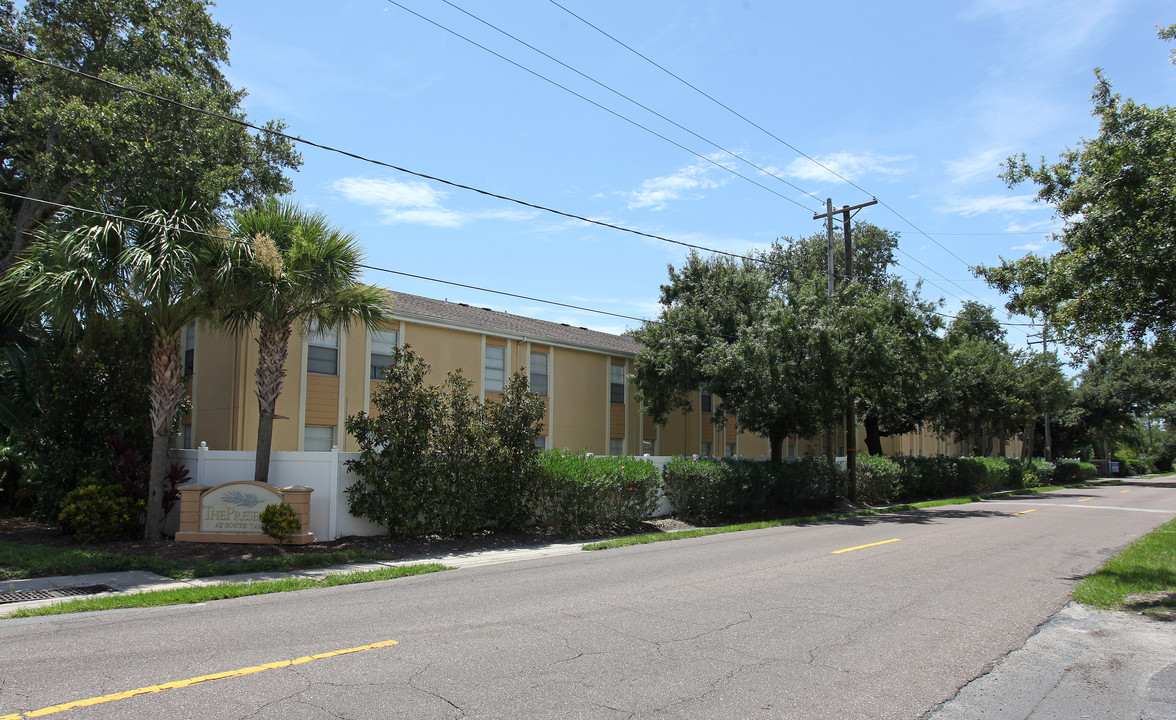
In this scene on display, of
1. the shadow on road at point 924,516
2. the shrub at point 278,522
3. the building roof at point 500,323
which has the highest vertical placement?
the building roof at point 500,323

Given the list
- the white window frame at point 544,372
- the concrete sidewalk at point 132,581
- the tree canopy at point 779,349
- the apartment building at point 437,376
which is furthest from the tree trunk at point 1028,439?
the concrete sidewalk at point 132,581

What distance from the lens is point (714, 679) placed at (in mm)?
5609

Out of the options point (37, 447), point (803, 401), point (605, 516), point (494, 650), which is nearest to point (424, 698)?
point (494, 650)

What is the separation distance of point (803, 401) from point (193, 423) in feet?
56.8

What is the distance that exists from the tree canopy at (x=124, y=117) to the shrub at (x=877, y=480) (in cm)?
2218

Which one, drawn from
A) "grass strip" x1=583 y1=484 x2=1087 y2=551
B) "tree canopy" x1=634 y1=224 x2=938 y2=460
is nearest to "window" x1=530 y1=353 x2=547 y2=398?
"tree canopy" x1=634 y1=224 x2=938 y2=460

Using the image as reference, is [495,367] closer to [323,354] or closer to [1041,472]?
[323,354]

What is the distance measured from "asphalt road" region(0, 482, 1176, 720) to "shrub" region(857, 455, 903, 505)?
16001 millimetres

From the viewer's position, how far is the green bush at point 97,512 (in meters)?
12.8

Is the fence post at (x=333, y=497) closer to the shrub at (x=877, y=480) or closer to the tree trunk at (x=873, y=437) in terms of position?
the shrub at (x=877, y=480)

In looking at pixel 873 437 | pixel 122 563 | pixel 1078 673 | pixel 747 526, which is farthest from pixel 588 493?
pixel 873 437

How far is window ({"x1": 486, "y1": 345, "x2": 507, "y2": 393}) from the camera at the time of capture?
23.4 m

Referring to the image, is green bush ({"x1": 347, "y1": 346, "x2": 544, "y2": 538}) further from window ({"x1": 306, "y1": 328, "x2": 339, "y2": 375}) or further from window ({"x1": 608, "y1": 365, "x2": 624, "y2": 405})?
window ({"x1": 608, "y1": 365, "x2": 624, "y2": 405})

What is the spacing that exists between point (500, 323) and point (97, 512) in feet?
43.9
